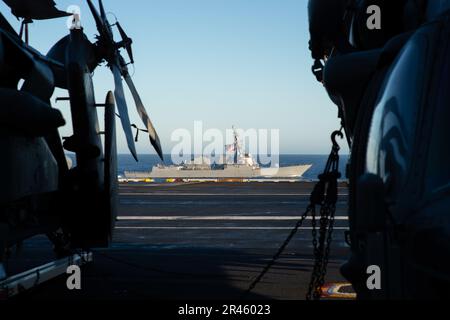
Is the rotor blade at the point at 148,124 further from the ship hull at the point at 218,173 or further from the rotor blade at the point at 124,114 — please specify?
the ship hull at the point at 218,173

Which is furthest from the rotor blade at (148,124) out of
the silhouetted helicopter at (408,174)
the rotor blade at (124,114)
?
the silhouetted helicopter at (408,174)

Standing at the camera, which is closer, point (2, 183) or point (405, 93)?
point (405, 93)

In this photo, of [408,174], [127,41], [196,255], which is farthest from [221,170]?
[408,174]

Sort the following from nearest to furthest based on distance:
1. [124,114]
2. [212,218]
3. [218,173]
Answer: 1. [124,114]
2. [212,218]
3. [218,173]

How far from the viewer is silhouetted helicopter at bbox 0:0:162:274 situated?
8.75m

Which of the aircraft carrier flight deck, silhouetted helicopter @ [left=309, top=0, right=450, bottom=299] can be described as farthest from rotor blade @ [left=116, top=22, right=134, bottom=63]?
silhouetted helicopter @ [left=309, top=0, right=450, bottom=299]

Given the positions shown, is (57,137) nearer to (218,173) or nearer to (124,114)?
(124,114)

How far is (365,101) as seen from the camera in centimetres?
583

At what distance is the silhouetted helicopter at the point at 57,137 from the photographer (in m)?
8.75

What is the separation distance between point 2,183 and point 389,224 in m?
6.47

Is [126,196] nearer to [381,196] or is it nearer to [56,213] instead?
[56,213]

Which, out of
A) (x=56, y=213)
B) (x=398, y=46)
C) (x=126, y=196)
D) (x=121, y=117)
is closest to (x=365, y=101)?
(x=398, y=46)

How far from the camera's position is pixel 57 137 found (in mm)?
10906

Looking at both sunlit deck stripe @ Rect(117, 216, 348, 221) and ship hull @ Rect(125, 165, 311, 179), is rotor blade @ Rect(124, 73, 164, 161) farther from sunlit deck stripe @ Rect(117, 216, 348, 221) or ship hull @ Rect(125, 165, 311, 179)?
ship hull @ Rect(125, 165, 311, 179)
